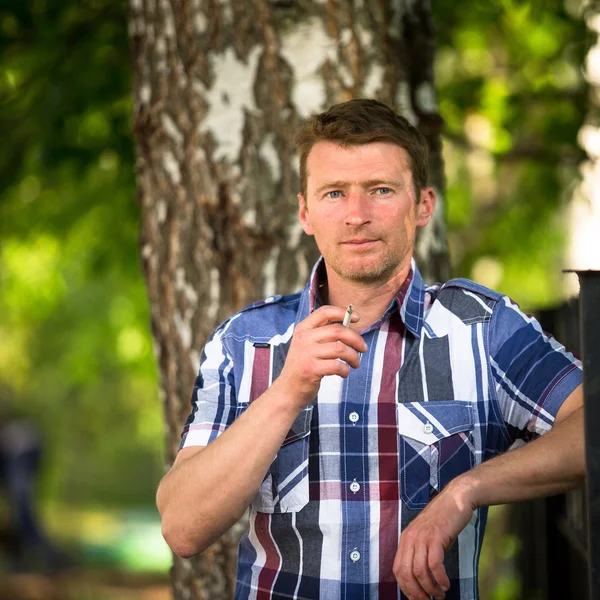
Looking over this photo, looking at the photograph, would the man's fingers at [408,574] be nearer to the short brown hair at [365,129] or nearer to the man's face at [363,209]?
the man's face at [363,209]

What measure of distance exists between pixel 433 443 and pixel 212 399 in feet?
1.85

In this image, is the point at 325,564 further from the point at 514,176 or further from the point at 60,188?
the point at 514,176

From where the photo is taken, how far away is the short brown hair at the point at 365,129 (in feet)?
8.23

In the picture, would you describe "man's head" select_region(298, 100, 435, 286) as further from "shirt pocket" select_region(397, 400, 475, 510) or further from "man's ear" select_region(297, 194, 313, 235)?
"shirt pocket" select_region(397, 400, 475, 510)

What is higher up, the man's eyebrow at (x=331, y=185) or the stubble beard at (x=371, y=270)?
the man's eyebrow at (x=331, y=185)

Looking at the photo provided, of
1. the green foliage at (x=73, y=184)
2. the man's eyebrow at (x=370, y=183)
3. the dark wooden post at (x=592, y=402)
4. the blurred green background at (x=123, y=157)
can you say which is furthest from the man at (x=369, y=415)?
the green foliage at (x=73, y=184)

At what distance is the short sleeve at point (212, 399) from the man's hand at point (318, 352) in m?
0.32

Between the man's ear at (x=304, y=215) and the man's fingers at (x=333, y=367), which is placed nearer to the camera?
the man's fingers at (x=333, y=367)

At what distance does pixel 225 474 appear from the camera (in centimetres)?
219

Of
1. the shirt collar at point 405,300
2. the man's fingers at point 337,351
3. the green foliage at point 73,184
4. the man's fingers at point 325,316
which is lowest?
the man's fingers at point 337,351

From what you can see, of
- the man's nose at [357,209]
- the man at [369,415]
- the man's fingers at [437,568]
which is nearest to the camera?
the man's fingers at [437,568]

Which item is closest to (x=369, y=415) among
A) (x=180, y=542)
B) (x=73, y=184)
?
(x=180, y=542)

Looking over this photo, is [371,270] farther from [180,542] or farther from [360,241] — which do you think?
[180,542]

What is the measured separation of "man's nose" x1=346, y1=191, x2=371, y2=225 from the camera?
8.00 ft
